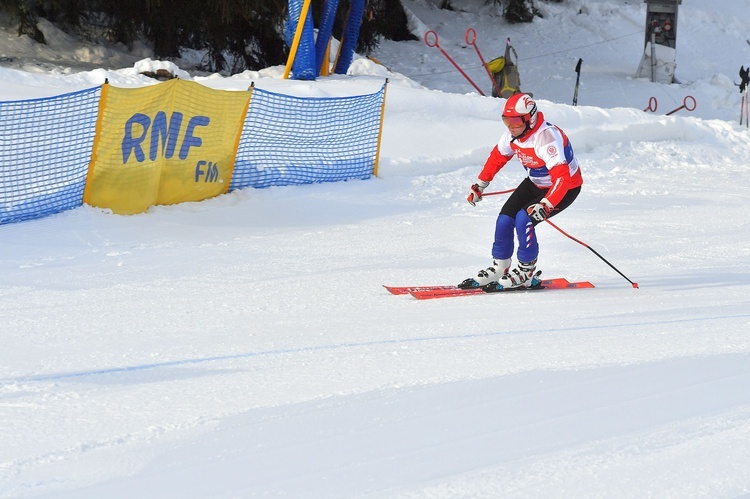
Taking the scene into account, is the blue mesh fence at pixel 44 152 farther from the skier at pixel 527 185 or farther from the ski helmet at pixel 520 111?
the ski helmet at pixel 520 111

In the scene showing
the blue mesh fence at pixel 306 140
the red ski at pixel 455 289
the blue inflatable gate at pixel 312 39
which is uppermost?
the blue inflatable gate at pixel 312 39

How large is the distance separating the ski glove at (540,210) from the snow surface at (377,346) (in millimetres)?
645

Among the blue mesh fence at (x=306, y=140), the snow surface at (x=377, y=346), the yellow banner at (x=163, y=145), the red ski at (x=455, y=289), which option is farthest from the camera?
the blue mesh fence at (x=306, y=140)

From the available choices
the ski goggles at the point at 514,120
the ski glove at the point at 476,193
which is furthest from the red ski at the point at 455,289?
the ski goggles at the point at 514,120

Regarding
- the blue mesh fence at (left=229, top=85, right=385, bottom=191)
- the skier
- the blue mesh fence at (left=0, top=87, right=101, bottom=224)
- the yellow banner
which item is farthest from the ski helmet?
the blue mesh fence at (left=229, top=85, right=385, bottom=191)

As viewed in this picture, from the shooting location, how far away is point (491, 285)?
300 inches

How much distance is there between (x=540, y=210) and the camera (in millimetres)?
7004

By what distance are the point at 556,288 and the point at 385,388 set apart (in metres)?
3.23

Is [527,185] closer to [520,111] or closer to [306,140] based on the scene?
[520,111]

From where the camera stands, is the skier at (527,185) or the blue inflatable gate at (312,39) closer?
the skier at (527,185)

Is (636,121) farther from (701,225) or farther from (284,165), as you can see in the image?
(284,165)

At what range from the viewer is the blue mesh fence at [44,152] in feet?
30.0

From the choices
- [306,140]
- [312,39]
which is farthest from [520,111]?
[312,39]

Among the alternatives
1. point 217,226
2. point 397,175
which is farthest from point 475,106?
→ point 217,226
